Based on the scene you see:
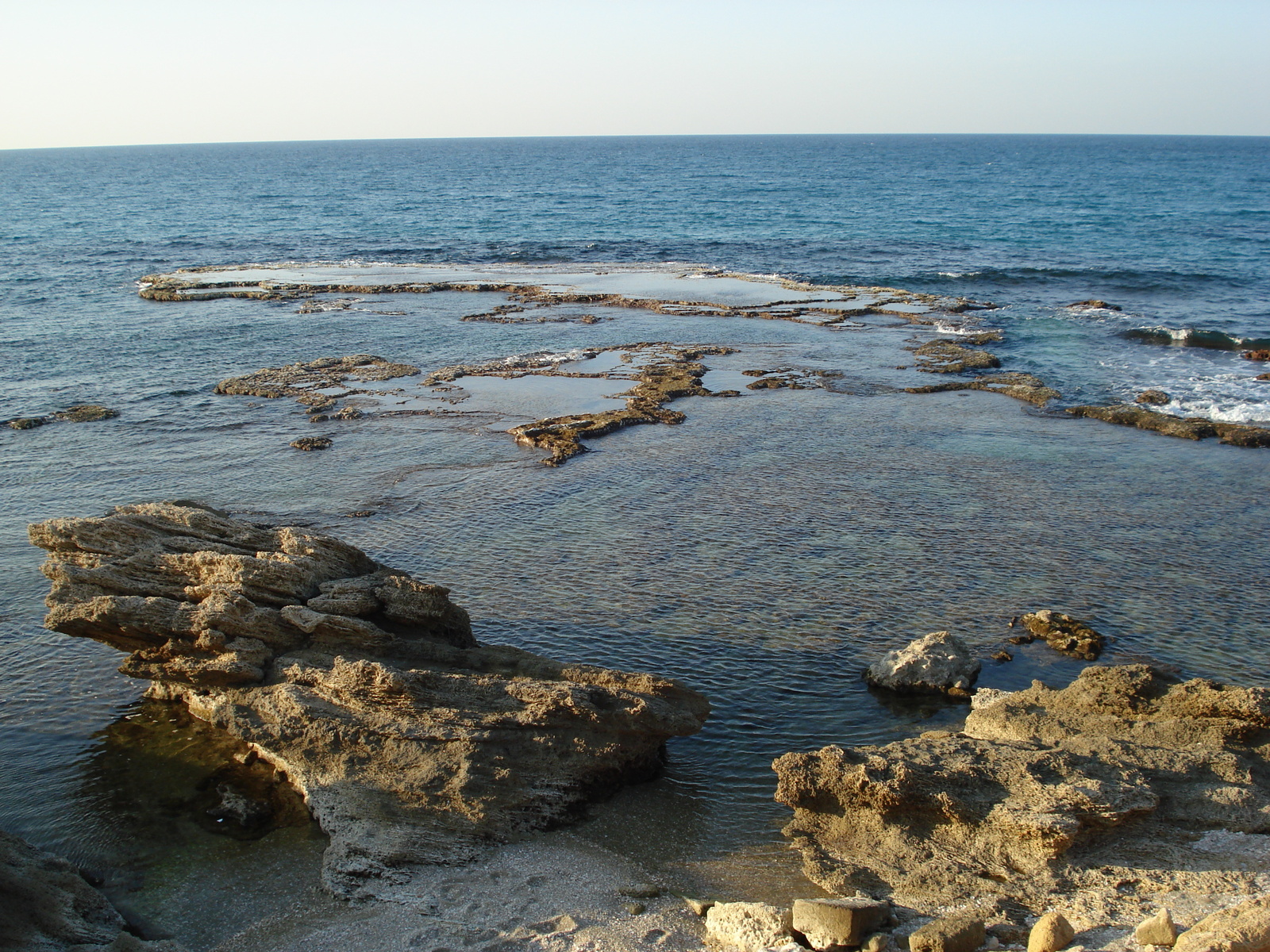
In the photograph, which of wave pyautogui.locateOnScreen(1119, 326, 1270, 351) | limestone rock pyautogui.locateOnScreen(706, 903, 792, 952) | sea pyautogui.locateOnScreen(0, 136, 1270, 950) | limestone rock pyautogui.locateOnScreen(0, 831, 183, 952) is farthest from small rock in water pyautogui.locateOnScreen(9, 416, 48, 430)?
wave pyautogui.locateOnScreen(1119, 326, 1270, 351)

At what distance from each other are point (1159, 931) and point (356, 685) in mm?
8447

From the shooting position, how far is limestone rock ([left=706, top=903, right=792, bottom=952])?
8.11 metres

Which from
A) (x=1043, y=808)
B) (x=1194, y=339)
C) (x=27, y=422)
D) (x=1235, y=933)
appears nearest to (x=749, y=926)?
(x=1043, y=808)

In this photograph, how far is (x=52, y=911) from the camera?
8359 mm

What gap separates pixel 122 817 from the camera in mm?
10484

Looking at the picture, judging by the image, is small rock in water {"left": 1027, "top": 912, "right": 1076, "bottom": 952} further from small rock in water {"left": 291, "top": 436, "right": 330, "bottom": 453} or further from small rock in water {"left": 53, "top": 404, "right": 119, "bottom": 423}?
small rock in water {"left": 53, "top": 404, "right": 119, "bottom": 423}

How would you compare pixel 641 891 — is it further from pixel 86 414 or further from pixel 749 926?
pixel 86 414

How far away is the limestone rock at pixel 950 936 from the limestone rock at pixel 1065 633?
7307mm

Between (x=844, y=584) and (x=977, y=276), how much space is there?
38.5m

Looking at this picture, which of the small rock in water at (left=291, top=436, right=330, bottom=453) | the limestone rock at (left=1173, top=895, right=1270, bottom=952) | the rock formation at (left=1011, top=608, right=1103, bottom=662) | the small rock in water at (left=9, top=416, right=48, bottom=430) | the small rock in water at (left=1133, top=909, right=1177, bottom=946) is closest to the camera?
the limestone rock at (left=1173, top=895, right=1270, bottom=952)

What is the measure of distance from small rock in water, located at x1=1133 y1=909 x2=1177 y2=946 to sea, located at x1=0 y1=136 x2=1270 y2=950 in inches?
128

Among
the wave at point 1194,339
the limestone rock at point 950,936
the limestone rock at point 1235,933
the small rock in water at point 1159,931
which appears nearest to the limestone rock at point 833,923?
the limestone rock at point 950,936

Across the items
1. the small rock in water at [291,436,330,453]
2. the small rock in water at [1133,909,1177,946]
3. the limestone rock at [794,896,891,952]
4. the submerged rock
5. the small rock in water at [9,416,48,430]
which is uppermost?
the submerged rock

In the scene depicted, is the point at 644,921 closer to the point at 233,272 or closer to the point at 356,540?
the point at 356,540
